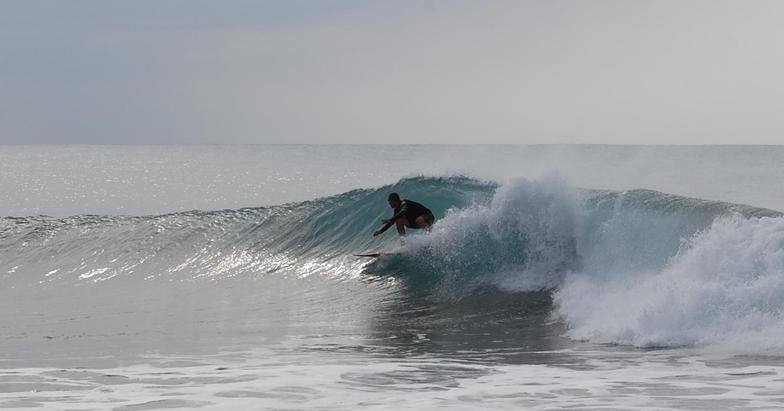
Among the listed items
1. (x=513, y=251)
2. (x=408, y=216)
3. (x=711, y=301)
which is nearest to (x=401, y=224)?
(x=408, y=216)

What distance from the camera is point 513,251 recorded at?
662 inches

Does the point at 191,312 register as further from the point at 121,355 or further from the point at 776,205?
the point at 776,205

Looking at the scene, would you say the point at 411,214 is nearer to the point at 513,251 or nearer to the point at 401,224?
the point at 401,224

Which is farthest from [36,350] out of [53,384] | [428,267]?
[428,267]

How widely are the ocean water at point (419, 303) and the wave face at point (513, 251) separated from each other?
0.04 metres

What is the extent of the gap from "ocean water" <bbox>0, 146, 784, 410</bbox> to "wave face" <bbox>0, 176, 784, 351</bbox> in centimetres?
4

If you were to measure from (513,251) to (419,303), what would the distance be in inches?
90.9

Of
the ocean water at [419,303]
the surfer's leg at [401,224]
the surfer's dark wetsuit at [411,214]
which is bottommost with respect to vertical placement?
the ocean water at [419,303]

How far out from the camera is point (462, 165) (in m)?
22.2

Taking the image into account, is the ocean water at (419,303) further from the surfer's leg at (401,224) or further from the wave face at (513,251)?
the surfer's leg at (401,224)

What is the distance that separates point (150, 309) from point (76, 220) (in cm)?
1055

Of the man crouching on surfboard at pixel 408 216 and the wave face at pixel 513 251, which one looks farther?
the man crouching on surfboard at pixel 408 216

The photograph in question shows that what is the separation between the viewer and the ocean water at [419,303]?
9.08 m

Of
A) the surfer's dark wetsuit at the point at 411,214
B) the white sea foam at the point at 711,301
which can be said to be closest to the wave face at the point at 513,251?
the white sea foam at the point at 711,301
